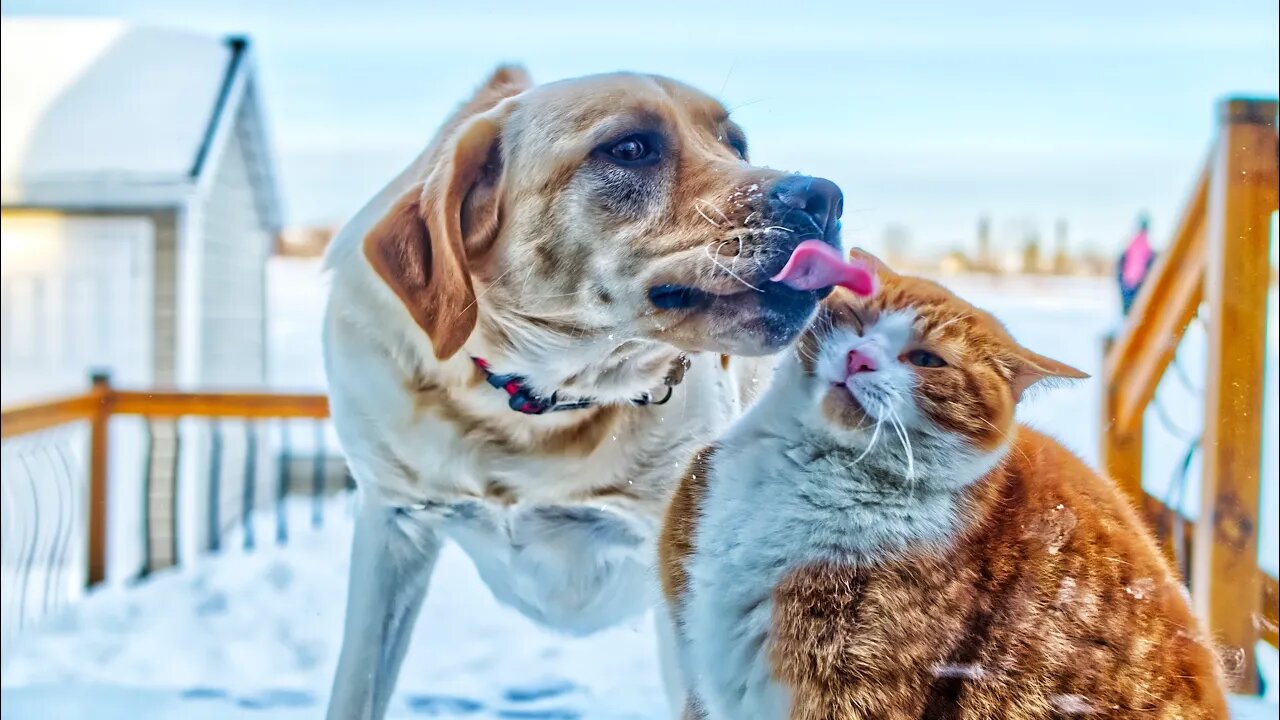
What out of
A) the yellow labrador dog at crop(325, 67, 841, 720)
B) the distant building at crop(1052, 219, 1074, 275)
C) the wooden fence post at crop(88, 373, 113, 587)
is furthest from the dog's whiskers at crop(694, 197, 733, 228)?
the wooden fence post at crop(88, 373, 113, 587)

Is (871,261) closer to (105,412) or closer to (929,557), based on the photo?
(929,557)

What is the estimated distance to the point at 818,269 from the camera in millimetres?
503

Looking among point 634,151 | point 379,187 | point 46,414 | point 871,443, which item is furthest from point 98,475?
point 871,443

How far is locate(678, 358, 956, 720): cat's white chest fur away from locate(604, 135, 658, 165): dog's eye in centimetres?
21

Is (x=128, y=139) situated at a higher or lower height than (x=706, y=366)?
higher

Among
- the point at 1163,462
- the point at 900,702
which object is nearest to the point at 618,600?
the point at 900,702

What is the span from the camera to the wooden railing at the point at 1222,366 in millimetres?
597

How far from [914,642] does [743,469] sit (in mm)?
153

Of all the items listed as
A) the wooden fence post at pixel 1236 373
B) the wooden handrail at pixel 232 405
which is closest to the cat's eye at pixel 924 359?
the wooden fence post at pixel 1236 373

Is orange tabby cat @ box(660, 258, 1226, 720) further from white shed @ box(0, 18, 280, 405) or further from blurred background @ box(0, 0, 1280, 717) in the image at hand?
white shed @ box(0, 18, 280, 405)

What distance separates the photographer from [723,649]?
56cm

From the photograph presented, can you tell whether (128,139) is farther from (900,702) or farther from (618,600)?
(900,702)

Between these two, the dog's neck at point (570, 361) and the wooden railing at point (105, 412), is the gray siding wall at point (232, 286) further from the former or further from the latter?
the dog's neck at point (570, 361)

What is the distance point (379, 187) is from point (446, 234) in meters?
0.13
